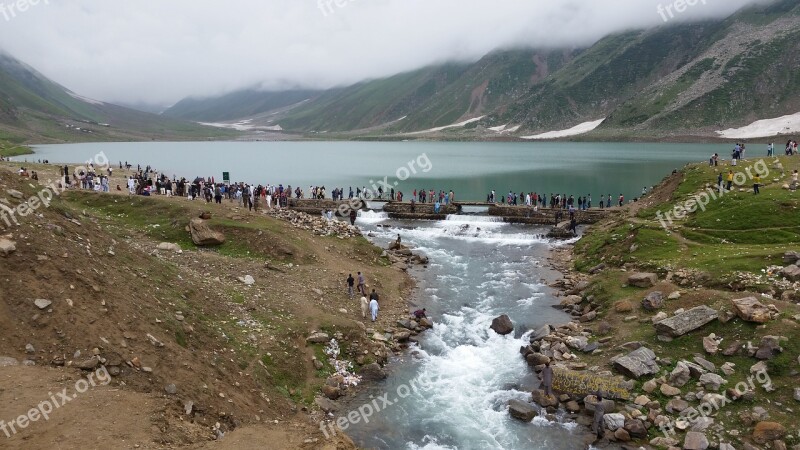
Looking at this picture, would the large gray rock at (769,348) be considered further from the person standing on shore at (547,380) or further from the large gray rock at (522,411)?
the large gray rock at (522,411)

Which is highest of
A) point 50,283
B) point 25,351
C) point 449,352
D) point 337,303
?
point 50,283

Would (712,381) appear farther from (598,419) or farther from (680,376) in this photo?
(598,419)

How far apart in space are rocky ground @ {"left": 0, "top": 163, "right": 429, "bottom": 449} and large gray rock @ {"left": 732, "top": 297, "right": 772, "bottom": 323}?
58.6 ft

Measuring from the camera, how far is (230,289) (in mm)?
29797

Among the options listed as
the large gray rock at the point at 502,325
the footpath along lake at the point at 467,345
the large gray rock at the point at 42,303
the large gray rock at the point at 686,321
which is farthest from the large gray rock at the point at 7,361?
the large gray rock at the point at 686,321

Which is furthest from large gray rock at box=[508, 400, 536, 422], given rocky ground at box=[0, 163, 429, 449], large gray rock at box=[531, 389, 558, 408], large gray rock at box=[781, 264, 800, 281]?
large gray rock at box=[781, 264, 800, 281]

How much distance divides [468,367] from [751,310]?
14642mm

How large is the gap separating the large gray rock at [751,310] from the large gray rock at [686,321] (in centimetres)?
109

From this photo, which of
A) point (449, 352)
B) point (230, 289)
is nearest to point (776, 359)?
point (449, 352)

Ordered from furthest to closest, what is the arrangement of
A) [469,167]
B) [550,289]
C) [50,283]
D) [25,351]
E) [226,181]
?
1. [469,167]
2. [226,181]
3. [550,289]
4. [50,283]
5. [25,351]

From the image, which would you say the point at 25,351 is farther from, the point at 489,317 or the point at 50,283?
the point at 489,317

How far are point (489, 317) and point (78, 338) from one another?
2482 centimetres

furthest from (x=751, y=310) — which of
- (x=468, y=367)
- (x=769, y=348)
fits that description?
(x=468, y=367)

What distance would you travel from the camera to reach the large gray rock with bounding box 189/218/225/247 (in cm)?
3797
